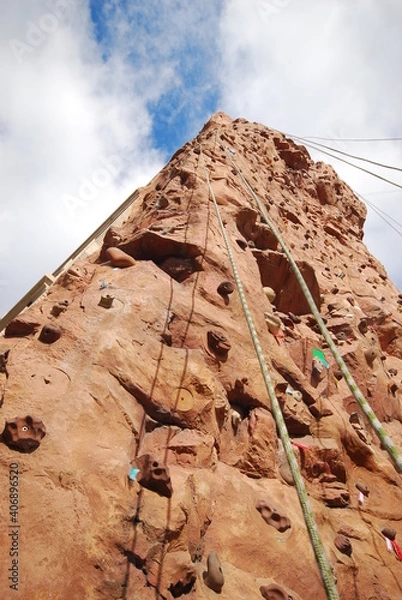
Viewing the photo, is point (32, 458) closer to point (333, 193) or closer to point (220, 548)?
point (220, 548)

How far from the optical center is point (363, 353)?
24.7 ft

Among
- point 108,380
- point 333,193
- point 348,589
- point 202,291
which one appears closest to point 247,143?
point 333,193

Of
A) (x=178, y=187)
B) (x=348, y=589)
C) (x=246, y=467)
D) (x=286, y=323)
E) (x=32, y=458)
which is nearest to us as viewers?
(x=32, y=458)

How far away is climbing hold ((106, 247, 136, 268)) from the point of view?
549 centimetres

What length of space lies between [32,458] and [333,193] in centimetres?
1862

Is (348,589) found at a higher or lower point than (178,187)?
lower

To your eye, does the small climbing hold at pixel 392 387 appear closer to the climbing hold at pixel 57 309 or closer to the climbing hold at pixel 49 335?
the climbing hold at pixel 57 309

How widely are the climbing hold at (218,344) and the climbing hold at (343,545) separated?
7.24 ft

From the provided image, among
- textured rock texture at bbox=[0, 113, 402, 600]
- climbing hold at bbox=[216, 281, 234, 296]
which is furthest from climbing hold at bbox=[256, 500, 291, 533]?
climbing hold at bbox=[216, 281, 234, 296]

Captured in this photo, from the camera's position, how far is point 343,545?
3.58 m

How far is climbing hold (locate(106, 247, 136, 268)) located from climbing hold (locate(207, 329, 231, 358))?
182cm

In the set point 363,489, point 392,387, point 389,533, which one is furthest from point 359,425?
point 392,387

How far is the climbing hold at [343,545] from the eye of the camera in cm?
357

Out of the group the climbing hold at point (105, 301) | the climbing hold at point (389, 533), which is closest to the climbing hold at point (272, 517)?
the climbing hold at point (389, 533)
